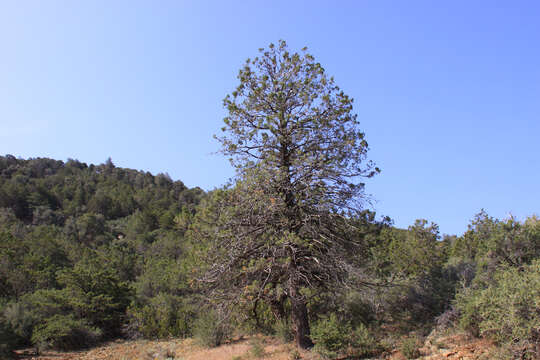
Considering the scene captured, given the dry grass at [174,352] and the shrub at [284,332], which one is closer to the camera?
the dry grass at [174,352]

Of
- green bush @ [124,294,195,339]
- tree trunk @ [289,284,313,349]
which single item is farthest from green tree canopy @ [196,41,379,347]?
green bush @ [124,294,195,339]

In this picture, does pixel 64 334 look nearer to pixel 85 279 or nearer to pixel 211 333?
pixel 85 279

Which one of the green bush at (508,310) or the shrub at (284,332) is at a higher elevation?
the green bush at (508,310)

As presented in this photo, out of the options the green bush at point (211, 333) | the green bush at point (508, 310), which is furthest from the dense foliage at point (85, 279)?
the green bush at point (508, 310)

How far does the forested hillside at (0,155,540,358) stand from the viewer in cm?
962

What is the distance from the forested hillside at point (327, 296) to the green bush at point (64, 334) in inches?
1.7

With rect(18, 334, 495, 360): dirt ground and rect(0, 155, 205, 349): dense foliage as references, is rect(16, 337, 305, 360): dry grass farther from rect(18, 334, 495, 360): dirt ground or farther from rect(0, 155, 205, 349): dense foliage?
rect(0, 155, 205, 349): dense foliage

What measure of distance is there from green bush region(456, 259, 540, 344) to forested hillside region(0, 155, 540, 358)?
0.03 metres

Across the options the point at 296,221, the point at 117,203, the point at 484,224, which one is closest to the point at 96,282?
the point at 296,221

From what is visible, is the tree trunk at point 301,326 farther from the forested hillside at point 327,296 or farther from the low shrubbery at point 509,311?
the low shrubbery at point 509,311

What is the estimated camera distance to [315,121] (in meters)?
10.8

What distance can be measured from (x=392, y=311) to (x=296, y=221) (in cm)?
632

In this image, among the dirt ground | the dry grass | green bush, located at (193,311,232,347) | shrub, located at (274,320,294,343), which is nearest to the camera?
the dirt ground

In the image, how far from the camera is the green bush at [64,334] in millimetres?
15047
